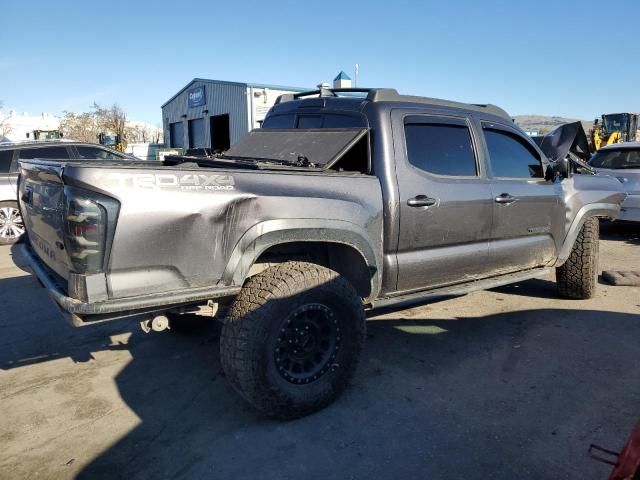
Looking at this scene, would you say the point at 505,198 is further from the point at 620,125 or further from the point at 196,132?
the point at 196,132

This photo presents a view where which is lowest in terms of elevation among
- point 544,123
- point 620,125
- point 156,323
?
point 156,323

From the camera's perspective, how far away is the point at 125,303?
247 cm

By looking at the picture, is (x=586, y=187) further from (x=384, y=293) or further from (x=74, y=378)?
(x=74, y=378)

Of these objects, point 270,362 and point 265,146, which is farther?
point 265,146

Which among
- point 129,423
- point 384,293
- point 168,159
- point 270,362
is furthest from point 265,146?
point 129,423

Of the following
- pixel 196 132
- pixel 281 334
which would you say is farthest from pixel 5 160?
pixel 196 132

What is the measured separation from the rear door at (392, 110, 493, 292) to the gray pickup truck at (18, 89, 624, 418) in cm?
1

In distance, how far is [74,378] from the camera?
3604mm

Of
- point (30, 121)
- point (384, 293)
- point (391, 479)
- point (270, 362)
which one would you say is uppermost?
point (30, 121)

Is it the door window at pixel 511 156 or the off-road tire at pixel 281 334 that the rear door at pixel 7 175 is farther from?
the door window at pixel 511 156

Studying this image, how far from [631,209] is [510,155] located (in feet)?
18.6

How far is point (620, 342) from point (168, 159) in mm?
4022

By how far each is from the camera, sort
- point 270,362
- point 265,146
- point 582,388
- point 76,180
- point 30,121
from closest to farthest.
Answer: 1. point 76,180
2. point 270,362
3. point 582,388
4. point 265,146
5. point 30,121

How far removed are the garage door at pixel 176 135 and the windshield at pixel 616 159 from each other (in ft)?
75.2
